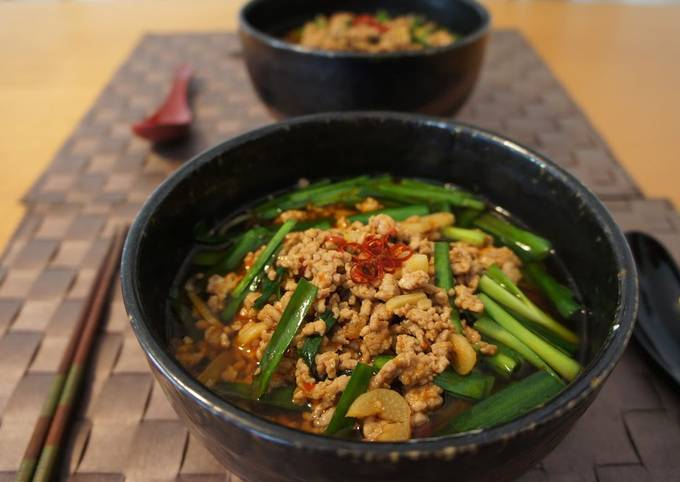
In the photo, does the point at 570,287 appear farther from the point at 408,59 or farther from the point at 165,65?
the point at 165,65

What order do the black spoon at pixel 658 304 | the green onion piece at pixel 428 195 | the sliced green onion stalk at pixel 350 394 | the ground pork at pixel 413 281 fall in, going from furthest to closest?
the green onion piece at pixel 428 195, the black spoon at pixel 658 304, the ground pork at pixel 413 281, the sliced green onion stalk at pixel 350 394

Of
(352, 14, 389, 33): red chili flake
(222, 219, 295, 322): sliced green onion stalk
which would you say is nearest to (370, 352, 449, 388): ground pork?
(222, 219, 295, 322): sliced green onion stalk

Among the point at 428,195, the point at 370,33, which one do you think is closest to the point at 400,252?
the point at 428,195

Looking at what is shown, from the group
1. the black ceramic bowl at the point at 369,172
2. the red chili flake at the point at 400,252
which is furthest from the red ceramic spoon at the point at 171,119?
the red chili flake at the point at 400,252

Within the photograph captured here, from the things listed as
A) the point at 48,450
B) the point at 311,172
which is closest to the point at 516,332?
the point at 311,172

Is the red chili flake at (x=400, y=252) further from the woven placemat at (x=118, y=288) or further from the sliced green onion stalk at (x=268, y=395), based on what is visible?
the woven placemat at (x=118, y=288)
